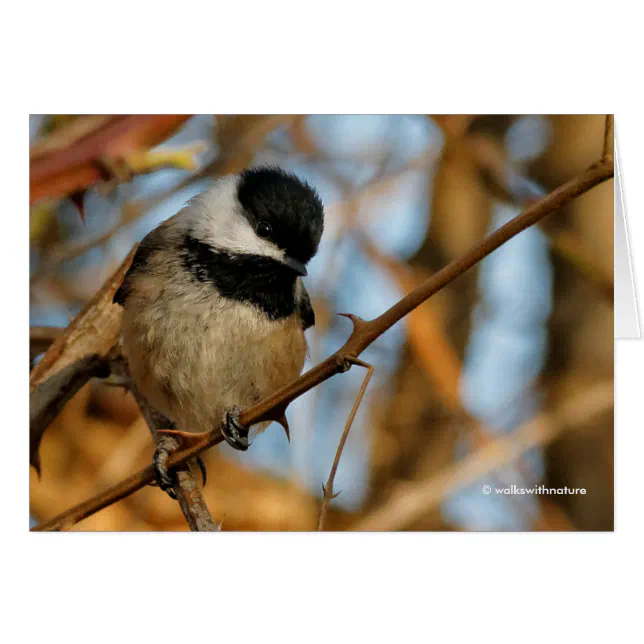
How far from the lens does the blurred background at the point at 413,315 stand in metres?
2.04

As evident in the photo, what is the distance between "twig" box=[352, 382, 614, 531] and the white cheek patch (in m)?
Answer: 0.67

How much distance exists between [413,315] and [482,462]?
398mm

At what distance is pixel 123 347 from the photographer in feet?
6.93

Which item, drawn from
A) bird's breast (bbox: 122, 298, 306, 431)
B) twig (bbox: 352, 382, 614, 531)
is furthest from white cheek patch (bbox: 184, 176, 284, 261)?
twig (bbox: 352, 382, 614, 531)

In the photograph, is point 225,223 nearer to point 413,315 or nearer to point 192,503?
point 413,315

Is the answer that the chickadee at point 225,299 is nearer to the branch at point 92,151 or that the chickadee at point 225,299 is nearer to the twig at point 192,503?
the twig at point 192,503

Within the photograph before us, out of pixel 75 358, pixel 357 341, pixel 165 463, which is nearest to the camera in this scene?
pixel 357 341

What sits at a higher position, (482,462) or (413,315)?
(413,315)

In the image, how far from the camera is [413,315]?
2057mm

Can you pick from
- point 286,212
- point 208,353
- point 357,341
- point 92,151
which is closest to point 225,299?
point 208,353

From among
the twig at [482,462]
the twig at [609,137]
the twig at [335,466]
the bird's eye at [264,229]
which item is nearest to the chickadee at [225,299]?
the bird's eye at [264,229]
